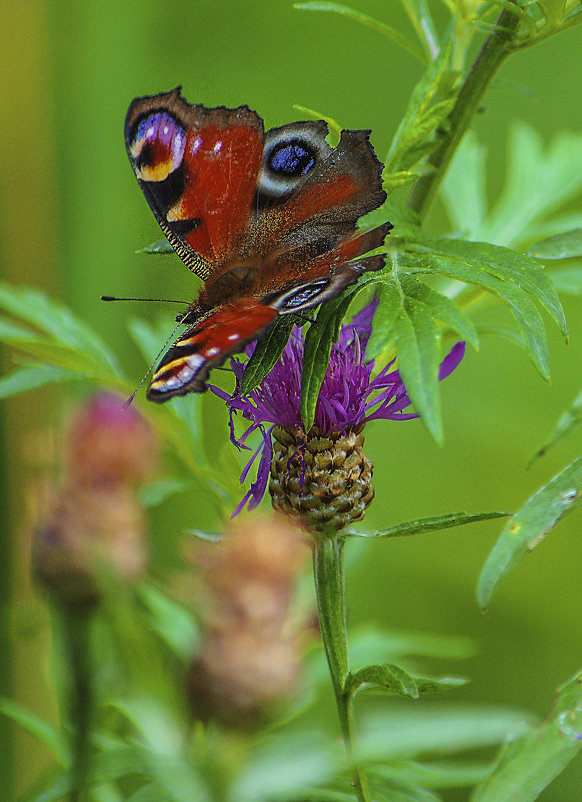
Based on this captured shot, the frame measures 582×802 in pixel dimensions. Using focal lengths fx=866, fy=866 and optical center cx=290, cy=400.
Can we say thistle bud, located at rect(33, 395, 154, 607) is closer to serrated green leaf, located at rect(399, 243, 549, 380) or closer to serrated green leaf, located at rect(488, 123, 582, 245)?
serrated green leaf, located at rect(399, 243, 549, 380)

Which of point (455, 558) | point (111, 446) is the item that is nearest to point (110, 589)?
point (111, 446)

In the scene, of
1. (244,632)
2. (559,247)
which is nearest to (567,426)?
(559,247)

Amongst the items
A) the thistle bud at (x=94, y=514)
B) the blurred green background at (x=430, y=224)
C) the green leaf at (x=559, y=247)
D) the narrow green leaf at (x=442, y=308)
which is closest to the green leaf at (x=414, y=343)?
the narrow green leaf at (x=442, y=308)

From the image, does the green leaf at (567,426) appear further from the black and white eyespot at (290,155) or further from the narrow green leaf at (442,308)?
the black and white eyespot at (290,155)

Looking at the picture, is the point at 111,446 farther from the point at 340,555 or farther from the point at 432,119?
the point at 432,119

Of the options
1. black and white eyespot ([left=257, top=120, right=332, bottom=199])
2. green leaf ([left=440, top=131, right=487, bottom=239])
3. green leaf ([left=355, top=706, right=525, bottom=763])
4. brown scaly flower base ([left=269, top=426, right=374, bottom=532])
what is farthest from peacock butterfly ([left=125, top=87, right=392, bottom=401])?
green leaf ([left=355, top=706, right=525, bottom=763])

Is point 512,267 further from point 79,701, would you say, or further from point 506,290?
point 79,701
